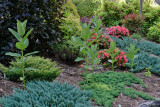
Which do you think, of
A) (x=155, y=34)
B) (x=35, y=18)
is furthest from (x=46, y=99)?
(x=155, y=34)

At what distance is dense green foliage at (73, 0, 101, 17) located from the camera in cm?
1416

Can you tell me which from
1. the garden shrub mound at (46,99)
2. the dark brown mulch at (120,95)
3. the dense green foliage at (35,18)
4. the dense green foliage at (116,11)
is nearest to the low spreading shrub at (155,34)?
the dense green foliage at (116,11)

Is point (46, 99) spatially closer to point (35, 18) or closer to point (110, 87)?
point (110, 87)

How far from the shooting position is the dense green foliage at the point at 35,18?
375 cm

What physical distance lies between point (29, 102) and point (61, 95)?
403mm

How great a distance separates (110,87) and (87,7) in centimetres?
1163

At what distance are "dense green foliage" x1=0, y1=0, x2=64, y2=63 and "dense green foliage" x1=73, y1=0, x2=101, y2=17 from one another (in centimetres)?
966

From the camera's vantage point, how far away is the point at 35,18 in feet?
13.1

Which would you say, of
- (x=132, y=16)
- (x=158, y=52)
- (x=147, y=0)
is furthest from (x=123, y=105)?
(x=147, y=0)

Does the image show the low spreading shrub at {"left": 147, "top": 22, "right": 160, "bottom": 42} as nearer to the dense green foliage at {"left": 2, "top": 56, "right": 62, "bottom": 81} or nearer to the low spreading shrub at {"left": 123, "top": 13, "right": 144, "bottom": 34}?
the low spreading shrub at {"left": 123, "top": 13, "right": 144, "bottom": 34}

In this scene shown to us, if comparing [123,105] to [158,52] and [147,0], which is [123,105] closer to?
[158,52]

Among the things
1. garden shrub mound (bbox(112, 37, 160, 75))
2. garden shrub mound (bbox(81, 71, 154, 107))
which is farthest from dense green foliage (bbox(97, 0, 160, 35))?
garden shrub mound (bbox(81, 71, 154, 107))

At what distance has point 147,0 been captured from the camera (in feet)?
41.1

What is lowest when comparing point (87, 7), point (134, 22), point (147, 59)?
point (147, 59)
